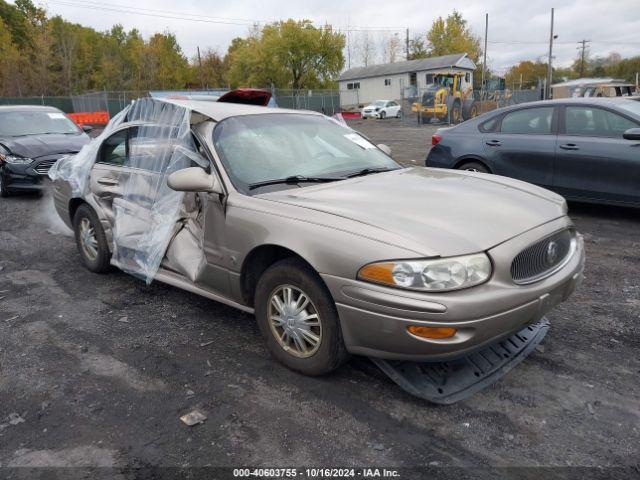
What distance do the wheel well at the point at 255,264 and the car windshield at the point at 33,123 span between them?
866 centimetres

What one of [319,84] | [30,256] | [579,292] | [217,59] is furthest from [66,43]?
[579,292]

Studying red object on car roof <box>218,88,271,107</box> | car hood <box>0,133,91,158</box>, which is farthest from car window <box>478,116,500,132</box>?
car hood <box>0,133,91,158</box>

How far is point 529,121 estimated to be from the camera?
6980 mm

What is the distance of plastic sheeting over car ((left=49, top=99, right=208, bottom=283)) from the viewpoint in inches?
159

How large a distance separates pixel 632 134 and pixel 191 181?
5024 millimetres

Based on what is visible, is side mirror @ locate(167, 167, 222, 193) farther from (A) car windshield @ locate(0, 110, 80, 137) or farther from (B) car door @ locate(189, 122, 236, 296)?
(A) car windshield @ locate(0, 110, 80, 137)

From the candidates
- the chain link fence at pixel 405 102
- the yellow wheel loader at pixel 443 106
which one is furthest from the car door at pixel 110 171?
the yellow wheel loader at pixel 443 106

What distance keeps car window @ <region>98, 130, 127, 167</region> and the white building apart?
1892 inches

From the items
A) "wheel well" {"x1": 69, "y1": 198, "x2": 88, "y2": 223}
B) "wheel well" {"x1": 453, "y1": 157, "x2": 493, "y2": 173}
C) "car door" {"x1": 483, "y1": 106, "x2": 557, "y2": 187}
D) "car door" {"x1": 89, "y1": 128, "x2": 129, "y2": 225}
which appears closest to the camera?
"car door" {"x1": 89, "y1": 128, "x2": 129, "y2": 225}

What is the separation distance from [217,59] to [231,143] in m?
72.0

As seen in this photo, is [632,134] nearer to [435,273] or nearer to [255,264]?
[435,273]

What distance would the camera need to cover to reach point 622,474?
7.68 ft

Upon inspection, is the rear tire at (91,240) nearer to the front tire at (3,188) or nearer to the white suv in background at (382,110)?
the front tire at (3,188)

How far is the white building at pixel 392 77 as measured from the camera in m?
51.6
